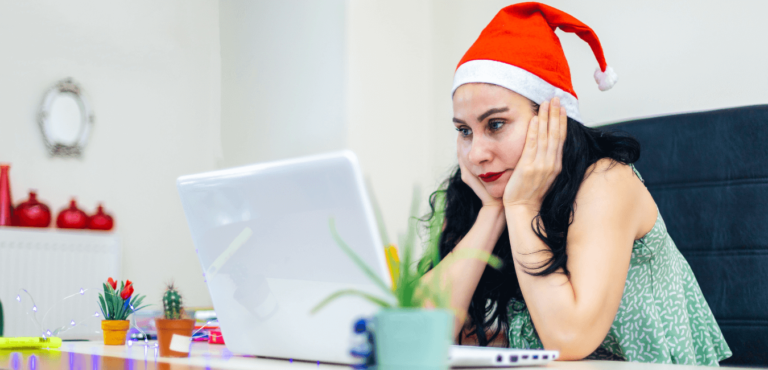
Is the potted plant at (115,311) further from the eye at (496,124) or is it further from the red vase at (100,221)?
the red vase at (100,221)

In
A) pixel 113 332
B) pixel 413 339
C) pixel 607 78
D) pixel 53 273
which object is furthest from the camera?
pixel 53 273

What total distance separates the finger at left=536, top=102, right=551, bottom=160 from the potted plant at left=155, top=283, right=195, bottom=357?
0.69 meters

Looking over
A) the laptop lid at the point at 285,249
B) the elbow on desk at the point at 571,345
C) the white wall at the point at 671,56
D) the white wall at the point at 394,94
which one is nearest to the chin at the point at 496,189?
the elbow on desk at the point at 571,345

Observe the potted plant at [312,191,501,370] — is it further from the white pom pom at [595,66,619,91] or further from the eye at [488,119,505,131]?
the white pom pom at [595,66,619,91]

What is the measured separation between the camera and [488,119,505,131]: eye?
4.09 ft

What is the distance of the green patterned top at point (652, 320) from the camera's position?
48.4 inches

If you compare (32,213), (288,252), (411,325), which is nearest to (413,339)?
(411,325)

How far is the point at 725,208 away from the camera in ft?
4.92

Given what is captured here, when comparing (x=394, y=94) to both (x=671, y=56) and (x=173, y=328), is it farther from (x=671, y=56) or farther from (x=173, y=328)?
(x=173, y=328)

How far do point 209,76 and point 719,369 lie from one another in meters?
3.37

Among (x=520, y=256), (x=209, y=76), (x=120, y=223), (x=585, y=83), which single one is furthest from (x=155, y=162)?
(x=520, y=256)

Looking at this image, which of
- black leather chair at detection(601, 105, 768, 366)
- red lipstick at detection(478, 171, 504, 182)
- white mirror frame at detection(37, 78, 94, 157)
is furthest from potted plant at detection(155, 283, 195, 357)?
white mirror frame at detection(37, 78, 94, 157)

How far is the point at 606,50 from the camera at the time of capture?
2244mm

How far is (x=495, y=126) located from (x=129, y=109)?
8.48 feet
